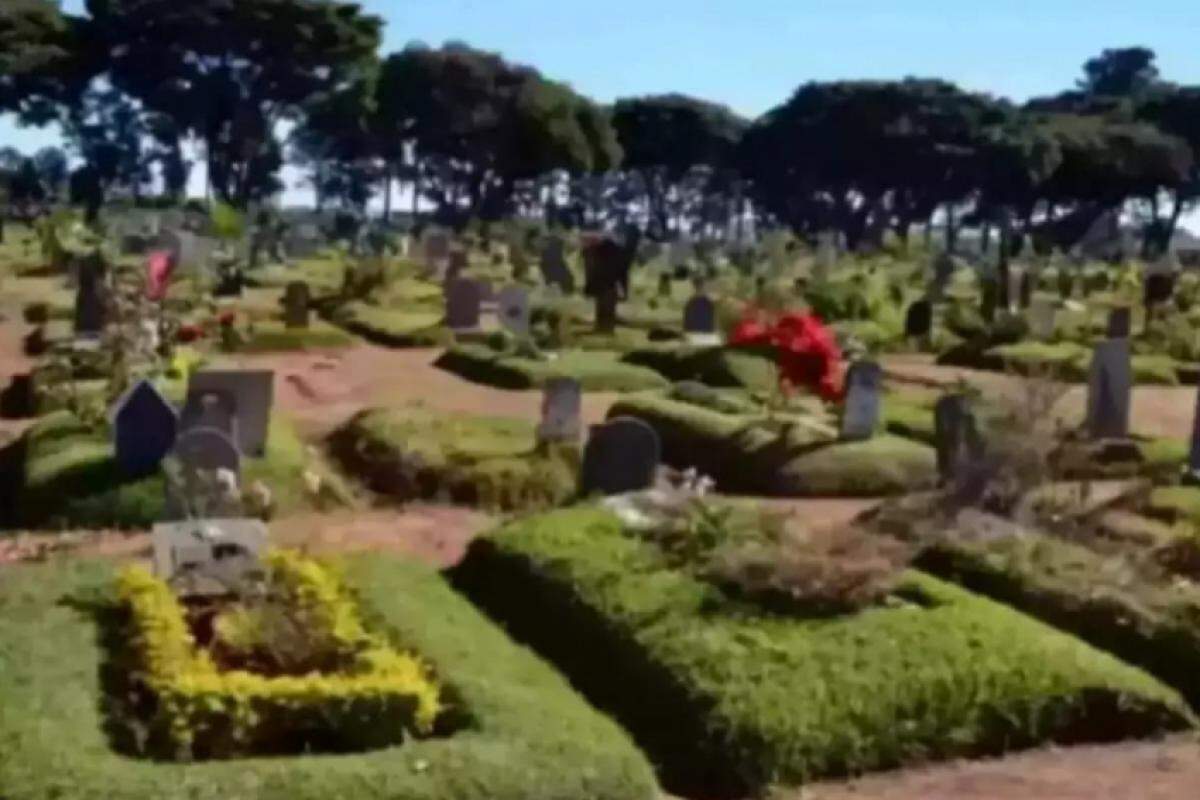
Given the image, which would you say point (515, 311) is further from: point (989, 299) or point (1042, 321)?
point (989, 299)

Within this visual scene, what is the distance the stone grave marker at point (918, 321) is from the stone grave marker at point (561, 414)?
12.3 meters

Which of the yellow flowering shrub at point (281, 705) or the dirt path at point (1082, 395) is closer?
the yellow flowering shrub at point (281, 705)

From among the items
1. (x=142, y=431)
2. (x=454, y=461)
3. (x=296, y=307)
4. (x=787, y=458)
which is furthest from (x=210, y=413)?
(x=296, y=307)

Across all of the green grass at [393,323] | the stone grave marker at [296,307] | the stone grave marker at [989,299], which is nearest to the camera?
the stone grave marker at [296,307]

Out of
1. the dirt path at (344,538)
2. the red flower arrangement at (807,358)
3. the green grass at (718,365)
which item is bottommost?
the dirt path at (344,538)

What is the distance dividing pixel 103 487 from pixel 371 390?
270 inches

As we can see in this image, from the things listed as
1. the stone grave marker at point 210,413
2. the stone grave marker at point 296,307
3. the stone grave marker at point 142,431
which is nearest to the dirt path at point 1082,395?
the stone grave marker at point 210,413

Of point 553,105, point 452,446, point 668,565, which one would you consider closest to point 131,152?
point 553,105

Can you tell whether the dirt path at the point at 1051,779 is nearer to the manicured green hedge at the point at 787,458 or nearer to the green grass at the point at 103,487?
the green grass at the point at 103,487

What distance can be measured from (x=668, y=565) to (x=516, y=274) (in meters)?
26.2

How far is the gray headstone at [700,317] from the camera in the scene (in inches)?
973

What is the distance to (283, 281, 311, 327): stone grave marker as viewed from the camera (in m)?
24.0

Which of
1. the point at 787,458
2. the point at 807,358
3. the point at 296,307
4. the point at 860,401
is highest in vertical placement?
the point at 807,358

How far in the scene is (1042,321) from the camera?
26.5 meters
